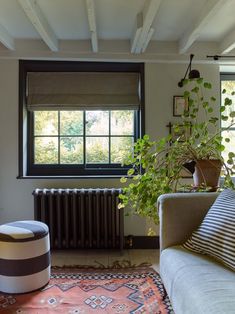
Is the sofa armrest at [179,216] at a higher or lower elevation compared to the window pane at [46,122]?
lower

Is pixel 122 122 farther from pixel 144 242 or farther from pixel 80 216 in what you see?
pixel 144 242

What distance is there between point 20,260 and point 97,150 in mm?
1537

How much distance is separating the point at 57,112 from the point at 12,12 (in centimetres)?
111

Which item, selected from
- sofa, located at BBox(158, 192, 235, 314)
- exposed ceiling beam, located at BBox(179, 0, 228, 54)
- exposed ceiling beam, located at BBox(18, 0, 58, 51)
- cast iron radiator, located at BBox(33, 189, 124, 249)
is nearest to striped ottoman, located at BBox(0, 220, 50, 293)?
cast iron radiator, located at BBox(33, 189, 124, 249)

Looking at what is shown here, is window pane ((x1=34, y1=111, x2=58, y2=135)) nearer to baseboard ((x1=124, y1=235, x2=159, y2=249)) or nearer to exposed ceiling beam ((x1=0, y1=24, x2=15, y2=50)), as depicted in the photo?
exposed ceiling beam ((x1=0, y1=24, x2=15, y2=50))

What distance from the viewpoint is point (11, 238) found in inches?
83.0

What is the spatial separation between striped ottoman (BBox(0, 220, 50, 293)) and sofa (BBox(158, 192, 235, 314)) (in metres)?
0.90

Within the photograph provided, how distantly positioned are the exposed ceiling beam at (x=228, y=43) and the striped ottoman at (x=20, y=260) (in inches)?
93.9

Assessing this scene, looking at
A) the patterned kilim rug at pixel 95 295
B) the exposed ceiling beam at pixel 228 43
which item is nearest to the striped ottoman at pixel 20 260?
the patterned kilim rug at pixel 95 295

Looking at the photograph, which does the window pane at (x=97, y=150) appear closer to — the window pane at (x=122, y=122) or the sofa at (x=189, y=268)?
the window pane at (x=122, y=122)

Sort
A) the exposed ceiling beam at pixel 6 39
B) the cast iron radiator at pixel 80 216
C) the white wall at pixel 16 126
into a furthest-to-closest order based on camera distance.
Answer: the white wall at pixel 16 126
the cast iron radiator at pixel 80 216
the exposed ceiling beam at pixel 6 39

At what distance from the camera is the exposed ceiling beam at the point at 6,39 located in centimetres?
273

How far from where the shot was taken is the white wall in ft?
10.4

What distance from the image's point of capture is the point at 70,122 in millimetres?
3318
